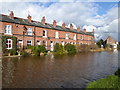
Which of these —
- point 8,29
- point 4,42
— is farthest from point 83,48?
point 4,42

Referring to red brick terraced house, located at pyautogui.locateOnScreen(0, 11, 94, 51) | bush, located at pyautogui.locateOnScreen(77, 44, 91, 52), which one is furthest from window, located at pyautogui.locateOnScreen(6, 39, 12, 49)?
bush, located at pyautogui.locateOnScreen(77, 44, 91, 52)

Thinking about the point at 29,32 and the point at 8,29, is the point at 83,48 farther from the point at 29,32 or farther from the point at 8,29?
the point at 8,29

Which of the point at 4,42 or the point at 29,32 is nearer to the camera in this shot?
the point at 4,42

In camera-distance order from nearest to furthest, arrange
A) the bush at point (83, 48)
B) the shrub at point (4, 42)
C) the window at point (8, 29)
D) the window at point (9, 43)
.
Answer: the shrub at point (4, 42)
the window at point (9, 43)
the window at point (8, 29)
the bush at point (83, 48)

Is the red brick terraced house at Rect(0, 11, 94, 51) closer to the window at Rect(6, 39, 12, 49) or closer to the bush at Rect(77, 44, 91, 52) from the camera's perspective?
the window at Rect(6, 39, 12, 49)

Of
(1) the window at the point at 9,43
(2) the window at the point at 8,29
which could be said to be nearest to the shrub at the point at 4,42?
(1) the window at the point at 9,43

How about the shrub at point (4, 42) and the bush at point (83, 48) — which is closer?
the shrub at point (4, 42)

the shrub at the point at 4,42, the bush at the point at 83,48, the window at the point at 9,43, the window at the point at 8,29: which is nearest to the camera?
the shrub at the point at 4,42

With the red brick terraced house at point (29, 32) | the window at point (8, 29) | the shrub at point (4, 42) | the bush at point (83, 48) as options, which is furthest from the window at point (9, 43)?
the bush at point (83, 48)

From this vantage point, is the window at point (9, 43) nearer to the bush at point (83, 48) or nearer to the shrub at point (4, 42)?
the shrub at point (4, 42)

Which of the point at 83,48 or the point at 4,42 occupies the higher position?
the point at 4,42

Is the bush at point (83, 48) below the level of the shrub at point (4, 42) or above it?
below

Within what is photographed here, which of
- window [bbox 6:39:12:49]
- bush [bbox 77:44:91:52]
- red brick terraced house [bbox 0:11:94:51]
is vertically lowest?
bush [bbox 77:44:91:52]

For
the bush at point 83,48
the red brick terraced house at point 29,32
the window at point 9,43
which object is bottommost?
the bush at point 83,48
